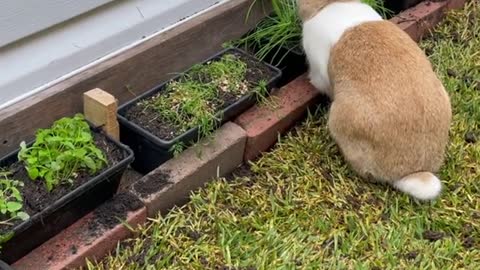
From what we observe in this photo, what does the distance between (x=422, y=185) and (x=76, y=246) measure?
4.48ft

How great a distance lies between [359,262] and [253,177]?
2.09ft

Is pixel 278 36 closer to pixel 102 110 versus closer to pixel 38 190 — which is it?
pixel 102 110

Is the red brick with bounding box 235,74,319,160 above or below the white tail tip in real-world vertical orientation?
above

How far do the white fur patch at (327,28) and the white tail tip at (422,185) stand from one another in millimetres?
588

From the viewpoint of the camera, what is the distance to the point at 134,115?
3082mm

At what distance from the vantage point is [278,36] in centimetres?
359

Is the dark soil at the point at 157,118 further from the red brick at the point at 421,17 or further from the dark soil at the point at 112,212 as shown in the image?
the red brick at the point at 421,17

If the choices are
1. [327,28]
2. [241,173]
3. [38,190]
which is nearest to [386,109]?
[327,28]

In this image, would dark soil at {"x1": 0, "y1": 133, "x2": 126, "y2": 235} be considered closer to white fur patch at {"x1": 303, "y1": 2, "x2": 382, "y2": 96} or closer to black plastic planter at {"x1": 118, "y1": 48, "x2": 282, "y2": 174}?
black plastic planter at {"x1": 118, "y1": 48, "x2": 282, "y2": 174}

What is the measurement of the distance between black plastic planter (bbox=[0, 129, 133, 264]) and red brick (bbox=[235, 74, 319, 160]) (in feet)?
2.05

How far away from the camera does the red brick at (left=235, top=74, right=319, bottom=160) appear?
3240mm

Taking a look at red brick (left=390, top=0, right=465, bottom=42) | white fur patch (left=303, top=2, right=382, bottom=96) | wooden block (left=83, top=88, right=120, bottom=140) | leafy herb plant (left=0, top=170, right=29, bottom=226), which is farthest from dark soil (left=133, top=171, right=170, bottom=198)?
red brick (left=390, top=0, right=465, bottom=42)

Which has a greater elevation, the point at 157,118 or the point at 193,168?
the point at 157,118

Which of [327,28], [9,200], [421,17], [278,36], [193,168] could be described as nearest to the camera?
[9,200]
